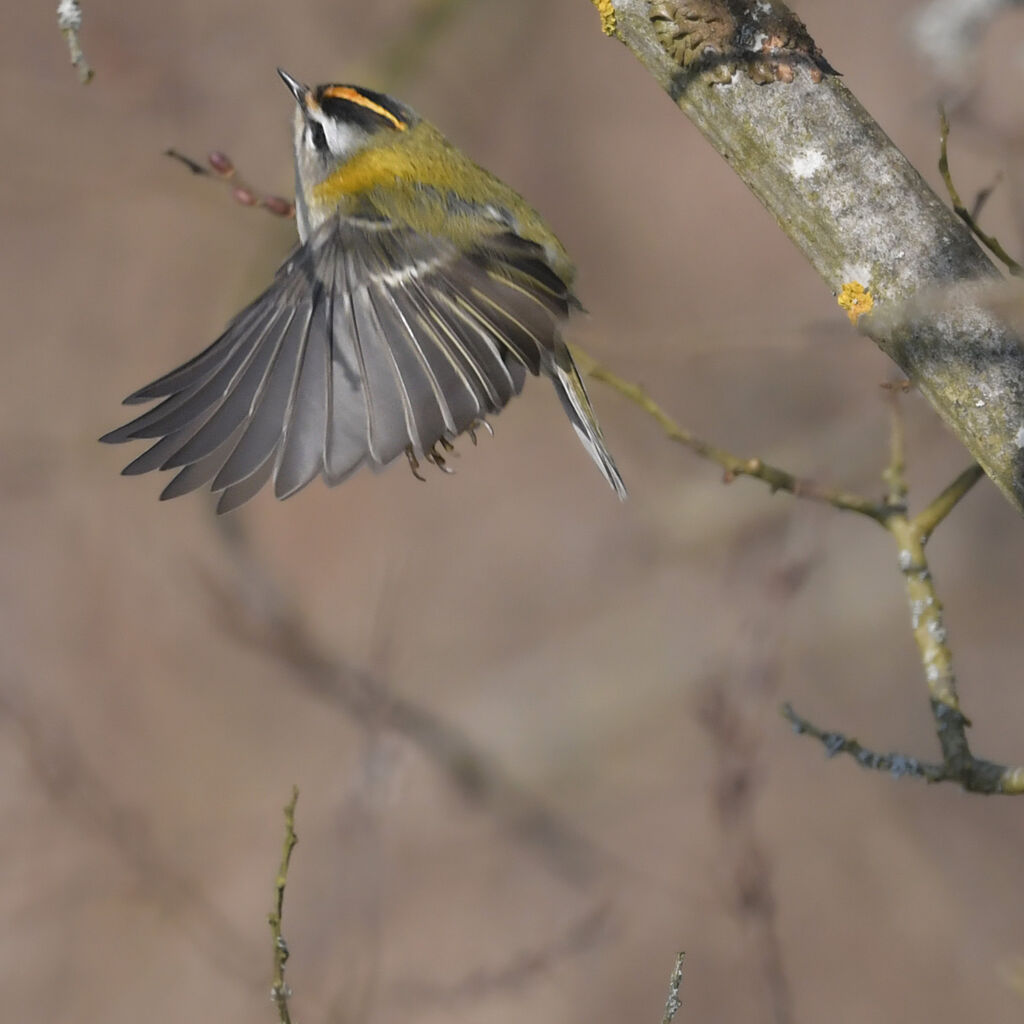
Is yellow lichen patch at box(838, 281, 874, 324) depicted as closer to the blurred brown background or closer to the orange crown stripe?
the orange crown stripe

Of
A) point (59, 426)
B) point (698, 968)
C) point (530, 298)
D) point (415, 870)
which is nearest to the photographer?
point (530, 298)

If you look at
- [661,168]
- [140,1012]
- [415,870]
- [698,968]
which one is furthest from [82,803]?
[661,168]

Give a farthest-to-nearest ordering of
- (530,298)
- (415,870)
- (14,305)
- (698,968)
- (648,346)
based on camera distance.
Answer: (14,305) < (415,870) < (698,968) < (648,346) < (530,298)

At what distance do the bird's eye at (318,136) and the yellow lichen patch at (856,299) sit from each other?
4.45ft

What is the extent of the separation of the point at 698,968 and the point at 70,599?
8.77ft

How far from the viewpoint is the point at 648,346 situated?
6.84ft

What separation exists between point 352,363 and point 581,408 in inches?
20.7

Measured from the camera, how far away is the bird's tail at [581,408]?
207cm


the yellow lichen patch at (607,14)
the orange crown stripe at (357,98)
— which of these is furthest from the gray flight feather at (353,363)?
the yellow lichen patch at (607,14)

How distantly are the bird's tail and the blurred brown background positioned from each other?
1040mm

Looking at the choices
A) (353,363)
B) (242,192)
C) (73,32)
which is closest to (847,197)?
(353,363)

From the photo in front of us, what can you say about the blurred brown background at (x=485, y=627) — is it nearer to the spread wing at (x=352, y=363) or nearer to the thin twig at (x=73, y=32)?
the spread wing at (x=352, y=363)

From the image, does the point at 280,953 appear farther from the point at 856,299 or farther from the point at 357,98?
the point at 357,98

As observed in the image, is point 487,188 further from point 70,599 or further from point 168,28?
point 70,599
